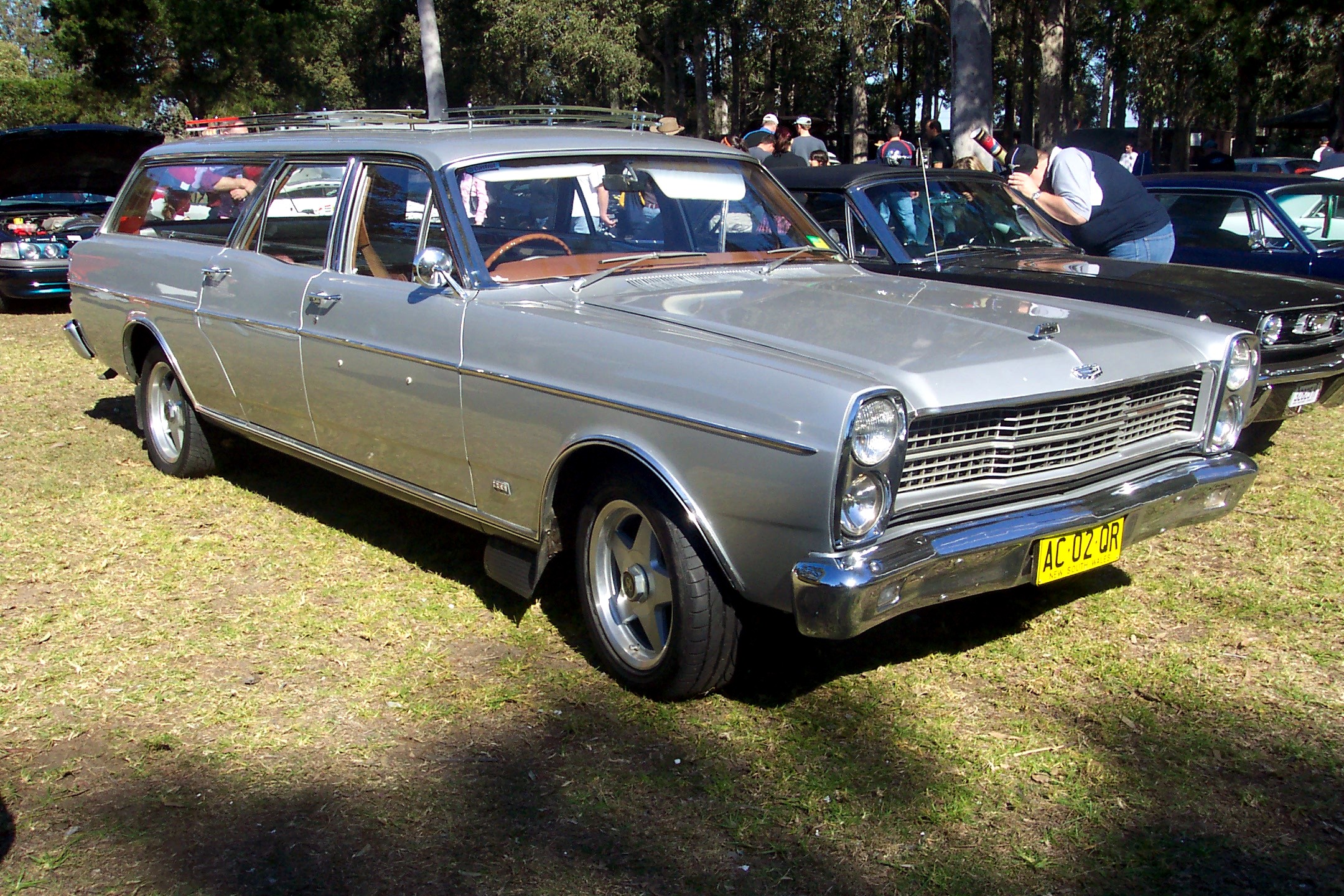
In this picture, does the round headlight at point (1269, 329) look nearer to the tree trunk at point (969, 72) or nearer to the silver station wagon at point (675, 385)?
the silver station wagon at point (675, 385)

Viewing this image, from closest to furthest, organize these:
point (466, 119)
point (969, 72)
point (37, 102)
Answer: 1. point (466, 119)
2. point (969, 72)
3. point (37, 102)

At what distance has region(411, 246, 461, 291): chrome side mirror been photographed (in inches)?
152

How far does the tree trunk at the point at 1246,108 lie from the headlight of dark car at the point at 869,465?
1249 inches

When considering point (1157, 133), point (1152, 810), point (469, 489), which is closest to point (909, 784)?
point (1152, 810)

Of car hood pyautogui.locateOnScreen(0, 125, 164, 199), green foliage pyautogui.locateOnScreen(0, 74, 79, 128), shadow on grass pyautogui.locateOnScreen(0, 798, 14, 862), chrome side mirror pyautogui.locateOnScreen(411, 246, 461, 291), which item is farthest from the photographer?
green foliage pyautogui.locateOnScreen(0, 74, 79, 128)

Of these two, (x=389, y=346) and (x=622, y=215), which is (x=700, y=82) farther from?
(x=389, y=346)

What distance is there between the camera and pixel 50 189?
11.6 meters

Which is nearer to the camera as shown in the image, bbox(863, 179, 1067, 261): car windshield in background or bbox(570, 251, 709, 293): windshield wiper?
bbox(570, 251, 709, 293): windshield wiper

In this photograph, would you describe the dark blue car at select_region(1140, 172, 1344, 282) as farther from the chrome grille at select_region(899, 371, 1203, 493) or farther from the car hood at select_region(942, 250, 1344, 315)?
the chrome grille at select_region(899, 371, 1203, 493)

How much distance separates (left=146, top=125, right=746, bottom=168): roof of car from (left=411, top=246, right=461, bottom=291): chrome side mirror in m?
0.43

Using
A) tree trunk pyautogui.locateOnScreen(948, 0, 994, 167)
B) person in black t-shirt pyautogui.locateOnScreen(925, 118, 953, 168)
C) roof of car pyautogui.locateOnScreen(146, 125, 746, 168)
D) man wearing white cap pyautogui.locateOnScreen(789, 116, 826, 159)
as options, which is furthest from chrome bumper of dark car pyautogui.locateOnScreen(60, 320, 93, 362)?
person in black t-shirt pyautogui.locateOnScreen(925, 118, 953, 168)

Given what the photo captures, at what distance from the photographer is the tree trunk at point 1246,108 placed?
1209 inches

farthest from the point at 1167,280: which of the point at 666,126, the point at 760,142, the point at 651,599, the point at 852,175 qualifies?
the point at 760,142

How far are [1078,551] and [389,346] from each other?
2424 millimetres
